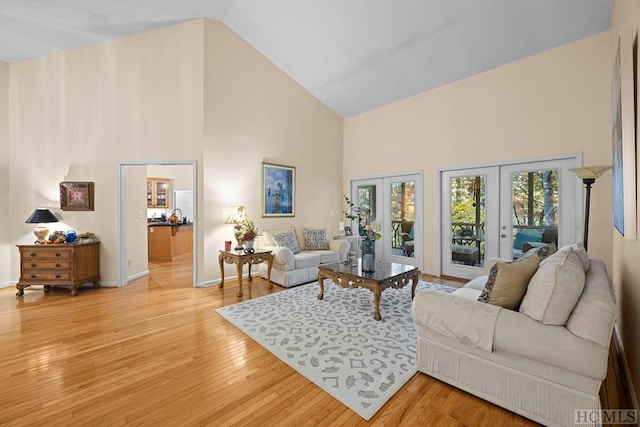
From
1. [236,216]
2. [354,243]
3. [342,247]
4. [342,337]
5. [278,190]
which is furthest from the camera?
[354,243]

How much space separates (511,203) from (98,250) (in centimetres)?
673

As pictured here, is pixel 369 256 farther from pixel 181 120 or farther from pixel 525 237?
pixel 181 120

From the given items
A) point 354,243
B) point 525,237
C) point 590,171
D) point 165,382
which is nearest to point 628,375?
point 590,171

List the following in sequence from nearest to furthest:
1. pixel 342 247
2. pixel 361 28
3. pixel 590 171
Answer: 1. pixel 590 171
2. pixel 361 28
3. pixel 342 247

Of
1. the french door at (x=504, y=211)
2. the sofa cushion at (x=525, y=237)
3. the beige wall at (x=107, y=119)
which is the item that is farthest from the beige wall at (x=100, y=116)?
the sofa cushion at (x=525, y=237)

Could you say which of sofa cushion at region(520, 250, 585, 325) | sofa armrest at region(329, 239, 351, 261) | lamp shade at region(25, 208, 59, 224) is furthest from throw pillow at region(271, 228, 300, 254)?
sofa cushion at region(520, 250, 585, 325)

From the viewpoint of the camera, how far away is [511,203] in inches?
183

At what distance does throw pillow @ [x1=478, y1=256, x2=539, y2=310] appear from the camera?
198 cm

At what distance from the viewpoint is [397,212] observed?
6.19 metres

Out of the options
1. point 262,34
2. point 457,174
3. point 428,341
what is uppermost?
point 262,34

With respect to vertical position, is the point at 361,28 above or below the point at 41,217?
above

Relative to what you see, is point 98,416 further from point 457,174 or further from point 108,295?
point 457,174

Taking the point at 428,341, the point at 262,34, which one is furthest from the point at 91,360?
the point at 262,34

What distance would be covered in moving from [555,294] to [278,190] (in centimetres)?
485
